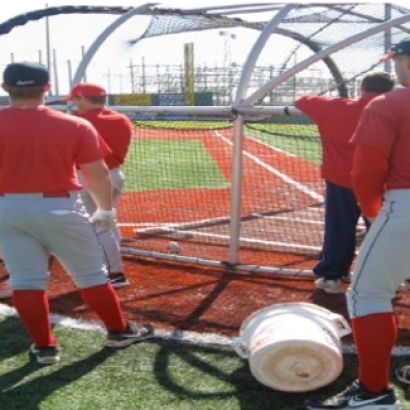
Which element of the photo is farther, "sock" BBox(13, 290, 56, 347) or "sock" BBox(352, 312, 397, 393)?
"sock" BBox(13, 290, 56, 347)

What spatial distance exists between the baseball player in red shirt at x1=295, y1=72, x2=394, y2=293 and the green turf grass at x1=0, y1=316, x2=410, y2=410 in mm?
1393

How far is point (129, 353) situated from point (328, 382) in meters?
1.31

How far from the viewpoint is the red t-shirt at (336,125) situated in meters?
5.12

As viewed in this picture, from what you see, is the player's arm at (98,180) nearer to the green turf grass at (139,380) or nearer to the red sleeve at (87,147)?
the red sleeve at (87,147)

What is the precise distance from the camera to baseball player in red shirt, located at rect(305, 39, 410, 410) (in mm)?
3283

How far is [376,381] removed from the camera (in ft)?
11.7

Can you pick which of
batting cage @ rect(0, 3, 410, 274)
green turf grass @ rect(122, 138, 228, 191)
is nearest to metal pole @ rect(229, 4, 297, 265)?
batting cage @ rect(0, 3, 410, 274)

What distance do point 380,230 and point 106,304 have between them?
6.10 ft

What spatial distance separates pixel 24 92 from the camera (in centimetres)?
409

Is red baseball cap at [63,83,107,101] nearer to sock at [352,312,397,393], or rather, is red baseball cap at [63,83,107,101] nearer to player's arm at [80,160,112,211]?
player's arm at [80,160,112,211]

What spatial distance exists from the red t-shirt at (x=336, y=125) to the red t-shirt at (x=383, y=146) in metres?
1.72

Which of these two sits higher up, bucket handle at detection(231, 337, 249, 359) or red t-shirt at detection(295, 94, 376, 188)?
red t-shirt at detection(295, 94, 376, 188)

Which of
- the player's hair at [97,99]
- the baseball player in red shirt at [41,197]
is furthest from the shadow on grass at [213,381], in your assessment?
the player's hair at [97,99]

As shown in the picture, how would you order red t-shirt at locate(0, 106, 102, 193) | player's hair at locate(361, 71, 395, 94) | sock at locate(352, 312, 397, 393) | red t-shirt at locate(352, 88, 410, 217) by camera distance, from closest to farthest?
red t-shirt at locate(352, 88, 410, 217)
sock at locate(352, 312, 397, 393)
red t-shirt at locate(0, 106, 102, 193)
player's hair at locate(361, 71, 395, 94)
